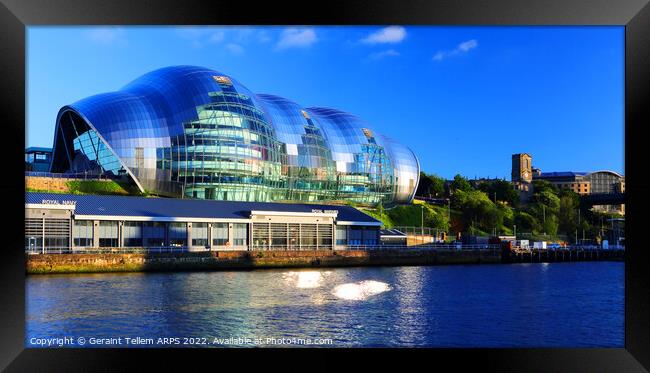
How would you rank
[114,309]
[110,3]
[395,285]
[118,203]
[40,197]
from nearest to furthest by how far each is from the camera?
[110,3], [114,309], [395,285], [40,197], [118,203]

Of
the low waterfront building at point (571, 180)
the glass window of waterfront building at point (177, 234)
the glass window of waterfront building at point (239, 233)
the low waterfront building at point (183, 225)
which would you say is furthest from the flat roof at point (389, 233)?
the low waterfront building at point (571, 180)

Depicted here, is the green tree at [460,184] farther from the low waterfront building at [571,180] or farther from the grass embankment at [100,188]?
the grass embankment at [100,188]

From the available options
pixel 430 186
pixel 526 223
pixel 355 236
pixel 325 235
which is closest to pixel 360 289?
pixel 325 235

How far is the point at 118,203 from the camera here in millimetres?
32844

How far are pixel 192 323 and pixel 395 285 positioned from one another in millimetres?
11446

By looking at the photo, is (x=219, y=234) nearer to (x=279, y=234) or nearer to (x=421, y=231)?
(x=279, y=234)

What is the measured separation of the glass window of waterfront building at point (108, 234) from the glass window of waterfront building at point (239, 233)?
6.70m

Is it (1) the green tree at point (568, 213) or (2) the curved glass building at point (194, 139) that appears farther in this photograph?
(1) the green tree at point (568, 213)

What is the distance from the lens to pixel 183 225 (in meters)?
33.5

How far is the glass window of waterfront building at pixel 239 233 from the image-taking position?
117 ft

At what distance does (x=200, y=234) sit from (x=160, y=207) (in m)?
2.56

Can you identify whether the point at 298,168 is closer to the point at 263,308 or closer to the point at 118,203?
the point at 118,203
